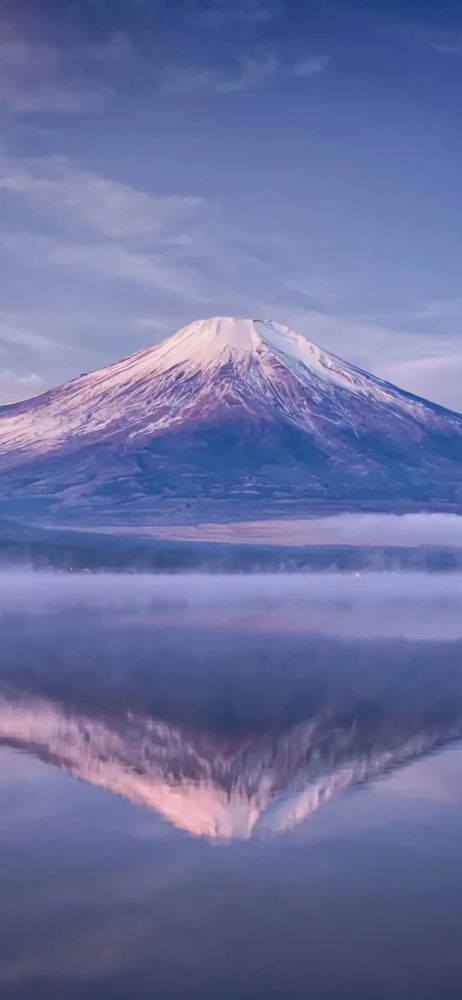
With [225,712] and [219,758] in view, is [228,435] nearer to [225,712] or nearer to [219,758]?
[225,712]

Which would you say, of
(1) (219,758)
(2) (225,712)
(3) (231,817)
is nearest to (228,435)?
(2) (225,712)

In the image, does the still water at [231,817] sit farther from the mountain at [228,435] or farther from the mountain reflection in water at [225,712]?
the mountain at [228,435]

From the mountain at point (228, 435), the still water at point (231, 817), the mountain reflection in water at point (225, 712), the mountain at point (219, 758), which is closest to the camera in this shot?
the still water at point (231, 817)

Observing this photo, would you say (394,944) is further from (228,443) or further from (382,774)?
(228,443)

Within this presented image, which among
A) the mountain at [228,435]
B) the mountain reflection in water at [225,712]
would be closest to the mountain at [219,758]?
the mountain reflection in water at [225,712]

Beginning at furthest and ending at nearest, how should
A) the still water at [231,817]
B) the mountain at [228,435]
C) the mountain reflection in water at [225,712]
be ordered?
1. the mountain at [228,435]
2. the mountain reflection in water at [225,712]
3. the still water at [231,817]

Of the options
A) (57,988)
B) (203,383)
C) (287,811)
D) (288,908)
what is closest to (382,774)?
(287,811)
